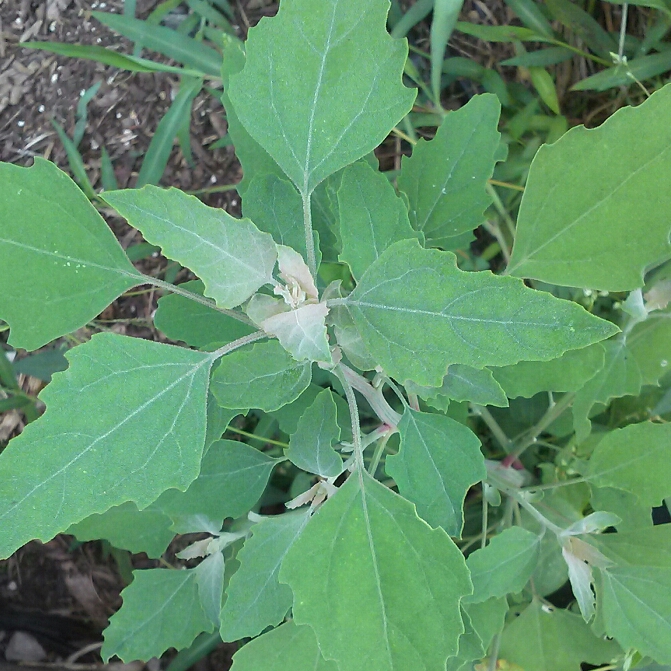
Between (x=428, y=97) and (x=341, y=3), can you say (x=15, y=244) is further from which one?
(x=428, y=97)

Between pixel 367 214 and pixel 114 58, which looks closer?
pixel 367 214

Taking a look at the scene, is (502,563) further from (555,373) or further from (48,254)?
(48,254)

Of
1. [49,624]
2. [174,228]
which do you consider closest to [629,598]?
[174,228]

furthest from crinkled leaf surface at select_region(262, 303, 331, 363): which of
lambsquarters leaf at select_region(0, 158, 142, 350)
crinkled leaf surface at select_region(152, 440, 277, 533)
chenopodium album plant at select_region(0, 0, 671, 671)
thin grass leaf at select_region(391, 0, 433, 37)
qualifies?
thin grass leaf at select_region(391, 0, 433, 37)

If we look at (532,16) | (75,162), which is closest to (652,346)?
(532,16)

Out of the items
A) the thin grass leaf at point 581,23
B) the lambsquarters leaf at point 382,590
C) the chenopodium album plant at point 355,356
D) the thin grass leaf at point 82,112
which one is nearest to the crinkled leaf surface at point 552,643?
the chenopodium album plant at point 355,356

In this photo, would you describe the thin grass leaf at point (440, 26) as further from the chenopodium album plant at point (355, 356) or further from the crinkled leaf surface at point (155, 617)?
the crinkled leaf surface at point (155, 617)
